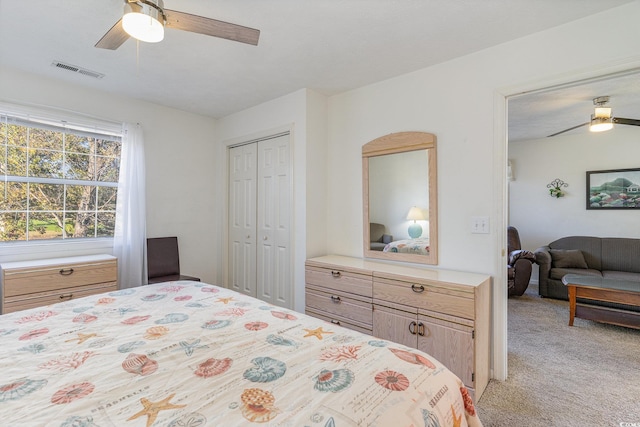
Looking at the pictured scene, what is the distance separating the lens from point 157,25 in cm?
147

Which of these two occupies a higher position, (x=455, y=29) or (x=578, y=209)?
(x=455, y=29)

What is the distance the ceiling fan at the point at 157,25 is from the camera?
1418 millimetres

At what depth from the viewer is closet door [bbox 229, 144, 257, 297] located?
367 cm

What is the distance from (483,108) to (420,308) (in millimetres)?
1578

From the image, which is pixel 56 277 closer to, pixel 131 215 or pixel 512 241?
pixel 131 215

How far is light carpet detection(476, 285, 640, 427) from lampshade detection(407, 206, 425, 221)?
1.34m

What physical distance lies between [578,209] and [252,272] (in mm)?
5041

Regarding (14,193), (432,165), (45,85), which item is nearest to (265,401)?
(432,165)

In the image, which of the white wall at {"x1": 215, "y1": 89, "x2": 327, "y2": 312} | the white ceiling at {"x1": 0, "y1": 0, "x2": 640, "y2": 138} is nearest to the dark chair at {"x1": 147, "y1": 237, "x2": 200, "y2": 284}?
the white wall at {"x1": 215, "y1": 89, "x2": 327, "y2": 312}

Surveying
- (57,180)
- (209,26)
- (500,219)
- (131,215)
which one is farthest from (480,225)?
(57,180)

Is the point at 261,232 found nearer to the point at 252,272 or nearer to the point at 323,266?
the point at 252,272

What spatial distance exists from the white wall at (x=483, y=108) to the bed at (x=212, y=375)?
1.49 m

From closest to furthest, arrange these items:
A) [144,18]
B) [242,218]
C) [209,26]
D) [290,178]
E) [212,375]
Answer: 1. [212,375]
2. [144,18]
3. [209,26]
4. [290,178]
5. [242,218]

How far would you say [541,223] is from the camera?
5.05m
